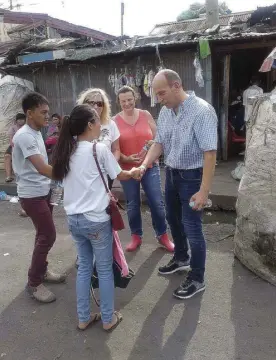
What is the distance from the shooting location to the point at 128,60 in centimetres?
800

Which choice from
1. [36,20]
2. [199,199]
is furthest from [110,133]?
[36,20]

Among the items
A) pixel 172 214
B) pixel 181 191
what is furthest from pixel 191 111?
pixel 172 214

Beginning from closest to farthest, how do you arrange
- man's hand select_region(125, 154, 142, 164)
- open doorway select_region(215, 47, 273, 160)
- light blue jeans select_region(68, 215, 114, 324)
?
light blue jeans select_region(68, 215, 114, 324) → man's hand select_region(125, 154, 142, 164) → open doorway select_region(215, 47, 273, 160)

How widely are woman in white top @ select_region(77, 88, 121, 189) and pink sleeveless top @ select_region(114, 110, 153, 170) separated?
0.14m

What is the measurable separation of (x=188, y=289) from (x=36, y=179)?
64.9 inches

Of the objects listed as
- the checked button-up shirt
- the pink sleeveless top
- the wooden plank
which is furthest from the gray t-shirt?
the wooden plank

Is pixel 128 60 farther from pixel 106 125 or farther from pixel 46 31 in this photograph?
pixel 46 31

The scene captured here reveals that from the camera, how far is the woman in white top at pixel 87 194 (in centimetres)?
246

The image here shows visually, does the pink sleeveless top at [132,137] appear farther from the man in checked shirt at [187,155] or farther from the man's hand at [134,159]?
the man in checked shirt at [187,155]

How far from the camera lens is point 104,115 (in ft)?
11.6

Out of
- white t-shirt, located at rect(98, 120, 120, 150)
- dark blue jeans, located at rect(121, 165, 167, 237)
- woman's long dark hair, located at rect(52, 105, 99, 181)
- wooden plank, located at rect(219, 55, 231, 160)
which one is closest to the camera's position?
woman's long dark hair, located at rect(52, 105, 99, 181)

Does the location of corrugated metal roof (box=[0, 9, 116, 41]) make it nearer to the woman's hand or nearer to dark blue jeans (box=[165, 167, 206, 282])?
the woman's hand

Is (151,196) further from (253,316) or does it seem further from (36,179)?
(253,316)

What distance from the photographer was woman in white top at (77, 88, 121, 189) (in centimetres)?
342
